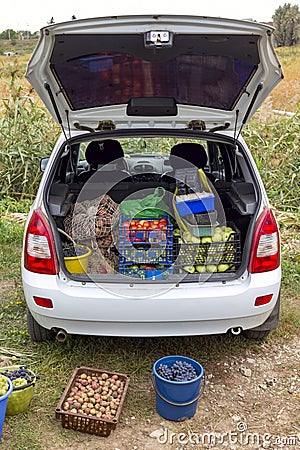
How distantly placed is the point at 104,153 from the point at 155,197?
1.01m

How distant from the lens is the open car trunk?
3.12 m

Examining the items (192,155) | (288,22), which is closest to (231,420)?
(192,155)

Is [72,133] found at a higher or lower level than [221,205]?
higher

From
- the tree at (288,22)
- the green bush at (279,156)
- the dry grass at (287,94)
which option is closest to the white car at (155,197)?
the green bush at (279,156)

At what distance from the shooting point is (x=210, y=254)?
3.14 m

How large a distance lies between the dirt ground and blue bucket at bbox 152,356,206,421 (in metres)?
0.05

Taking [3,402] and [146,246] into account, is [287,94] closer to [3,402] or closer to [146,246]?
[146,246]

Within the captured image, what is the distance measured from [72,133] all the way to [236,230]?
1.30 meters

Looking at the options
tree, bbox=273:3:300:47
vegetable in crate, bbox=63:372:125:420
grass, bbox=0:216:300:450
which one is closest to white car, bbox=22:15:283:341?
grass, bbox=0:216:300:450

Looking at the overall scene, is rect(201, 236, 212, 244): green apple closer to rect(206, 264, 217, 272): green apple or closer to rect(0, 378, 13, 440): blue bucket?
rect(206, 264, 217, 272): green apple

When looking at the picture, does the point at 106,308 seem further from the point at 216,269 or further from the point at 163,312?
the point at 216,269

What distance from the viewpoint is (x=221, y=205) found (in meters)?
3.56

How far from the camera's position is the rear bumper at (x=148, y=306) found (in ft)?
9.41

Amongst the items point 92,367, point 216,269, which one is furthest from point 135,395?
point 216,269
